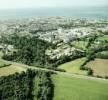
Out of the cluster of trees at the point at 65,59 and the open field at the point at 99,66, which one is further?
the cluster of trees at the point at 65,59

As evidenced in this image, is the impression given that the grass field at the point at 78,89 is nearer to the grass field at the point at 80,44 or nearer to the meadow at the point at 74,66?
the meadow at the point at 74,66

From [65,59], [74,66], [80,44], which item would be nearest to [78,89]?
[74,66]

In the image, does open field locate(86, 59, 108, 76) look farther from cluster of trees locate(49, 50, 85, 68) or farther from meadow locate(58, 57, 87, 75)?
cluster of trees locate(49, 50, 85, 68)

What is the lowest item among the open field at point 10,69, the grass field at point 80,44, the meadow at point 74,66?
the open field at point 10,69

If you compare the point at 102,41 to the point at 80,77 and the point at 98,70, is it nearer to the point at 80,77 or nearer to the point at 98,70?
the point at 98,70

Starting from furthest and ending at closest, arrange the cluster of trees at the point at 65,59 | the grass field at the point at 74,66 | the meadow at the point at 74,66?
1. the cluster of trees at the point at 65,59
2. the grass field at the point at 74,66
3. the meadow at the point at 74,66

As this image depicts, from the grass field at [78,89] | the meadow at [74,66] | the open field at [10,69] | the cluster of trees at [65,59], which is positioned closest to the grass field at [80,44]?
the cluster of trees at [65,59]

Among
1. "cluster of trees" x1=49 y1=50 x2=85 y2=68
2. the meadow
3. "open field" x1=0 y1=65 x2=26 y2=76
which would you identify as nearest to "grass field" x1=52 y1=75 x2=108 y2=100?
the meadow
